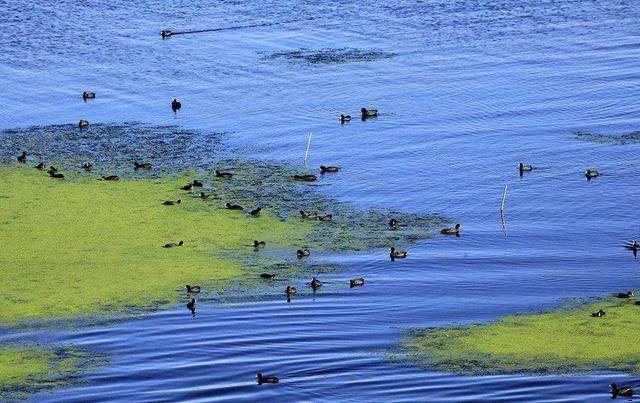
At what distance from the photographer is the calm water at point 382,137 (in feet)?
66.6

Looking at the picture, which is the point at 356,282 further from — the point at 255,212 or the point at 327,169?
the point at 327,169

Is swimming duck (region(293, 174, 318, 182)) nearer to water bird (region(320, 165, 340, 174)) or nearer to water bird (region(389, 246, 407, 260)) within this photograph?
water bird (region(320, 165, 340, 174))

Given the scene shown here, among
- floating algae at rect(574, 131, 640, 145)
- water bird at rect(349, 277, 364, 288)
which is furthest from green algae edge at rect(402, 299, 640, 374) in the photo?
floating algae at rect(574, 131, 640, 145)

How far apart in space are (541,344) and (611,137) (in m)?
10.3

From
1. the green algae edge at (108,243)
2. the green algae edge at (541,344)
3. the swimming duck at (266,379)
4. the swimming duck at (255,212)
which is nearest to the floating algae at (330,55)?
the green algae edge at (108,243)

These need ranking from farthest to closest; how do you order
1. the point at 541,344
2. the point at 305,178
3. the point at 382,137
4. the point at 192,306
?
the point at 382,137
the point at 305,178
the point at 192,306
the point at 541,344

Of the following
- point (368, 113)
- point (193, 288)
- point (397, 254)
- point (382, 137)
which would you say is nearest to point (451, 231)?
A: point (397, 254)

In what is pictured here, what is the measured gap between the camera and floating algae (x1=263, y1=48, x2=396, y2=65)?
1478 inches

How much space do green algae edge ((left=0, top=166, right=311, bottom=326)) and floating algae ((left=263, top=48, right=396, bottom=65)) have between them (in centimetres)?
1010

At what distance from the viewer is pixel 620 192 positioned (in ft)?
89.7

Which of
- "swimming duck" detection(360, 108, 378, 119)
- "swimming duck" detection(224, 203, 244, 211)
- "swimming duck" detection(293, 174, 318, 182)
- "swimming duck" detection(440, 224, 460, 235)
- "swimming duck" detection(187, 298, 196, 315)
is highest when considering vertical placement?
"swimming duck" detection(360, 108, 378, 119)

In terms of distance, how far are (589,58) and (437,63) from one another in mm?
3827

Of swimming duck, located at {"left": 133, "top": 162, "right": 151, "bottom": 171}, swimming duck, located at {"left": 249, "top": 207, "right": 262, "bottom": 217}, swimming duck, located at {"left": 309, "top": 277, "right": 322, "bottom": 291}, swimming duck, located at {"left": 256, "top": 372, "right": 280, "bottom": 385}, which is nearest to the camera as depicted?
swimming duck, located at {"left": 256, "top": 372, "right": 280, "bottom": 385}

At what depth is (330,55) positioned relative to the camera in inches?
1499
